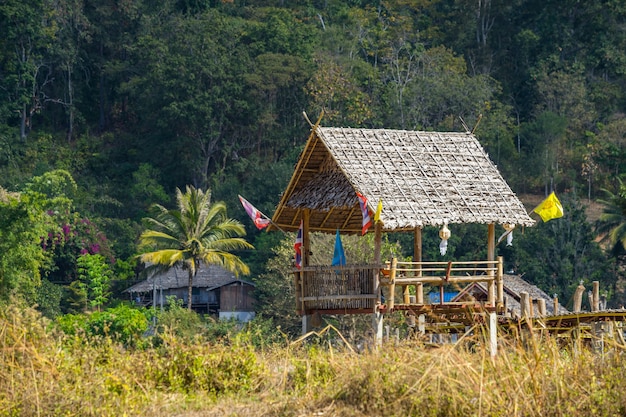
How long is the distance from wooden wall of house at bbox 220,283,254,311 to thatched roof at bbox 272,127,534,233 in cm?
2550

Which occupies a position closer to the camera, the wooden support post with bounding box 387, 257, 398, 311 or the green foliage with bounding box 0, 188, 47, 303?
the wooden support post with bounding box 387, 257, 398, 311

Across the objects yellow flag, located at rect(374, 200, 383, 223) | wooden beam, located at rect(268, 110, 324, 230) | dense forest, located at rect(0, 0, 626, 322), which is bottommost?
yellow flag, located at rect(374, 200, 383, 223)

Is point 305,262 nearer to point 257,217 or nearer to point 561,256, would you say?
point 257,217

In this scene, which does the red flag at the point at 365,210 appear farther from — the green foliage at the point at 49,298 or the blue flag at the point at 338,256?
the green foliage at the point at 49,298

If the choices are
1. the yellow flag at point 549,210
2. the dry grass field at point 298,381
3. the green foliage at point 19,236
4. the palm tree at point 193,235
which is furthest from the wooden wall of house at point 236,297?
the dry grass field at point 298,381

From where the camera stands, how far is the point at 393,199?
20156 millimetres

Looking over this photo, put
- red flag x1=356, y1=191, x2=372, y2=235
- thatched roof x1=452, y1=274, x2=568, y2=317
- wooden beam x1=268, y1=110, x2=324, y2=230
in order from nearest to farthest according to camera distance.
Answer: red flag x1=356, y1=191, x2=372, y2=235 < wooden beam x1=268, y1=110, x2=324, y2=230 < thatched roof x1=452, y1=274, x2=568, y2=317

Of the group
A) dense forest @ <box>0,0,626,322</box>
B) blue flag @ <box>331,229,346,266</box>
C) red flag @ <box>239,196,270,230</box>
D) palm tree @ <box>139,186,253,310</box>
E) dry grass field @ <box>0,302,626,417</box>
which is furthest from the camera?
dense forest @ <box>0,0,626,322</box>

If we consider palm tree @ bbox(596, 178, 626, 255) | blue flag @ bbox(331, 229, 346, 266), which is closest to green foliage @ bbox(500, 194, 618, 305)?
palm tree @ bbox(596, 178, 626, 255)

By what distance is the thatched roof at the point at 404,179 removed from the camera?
2019cm

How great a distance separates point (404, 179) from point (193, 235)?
23610 millimetres

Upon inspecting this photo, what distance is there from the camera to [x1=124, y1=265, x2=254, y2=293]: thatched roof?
48812 millimetres

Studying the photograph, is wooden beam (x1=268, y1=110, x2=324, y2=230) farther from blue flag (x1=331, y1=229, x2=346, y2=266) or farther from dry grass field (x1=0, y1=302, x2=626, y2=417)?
dry grass field (x1=0, y1=302, x2=626, y2=417)

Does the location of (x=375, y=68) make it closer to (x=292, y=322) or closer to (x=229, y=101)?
(x=229, y=101)
